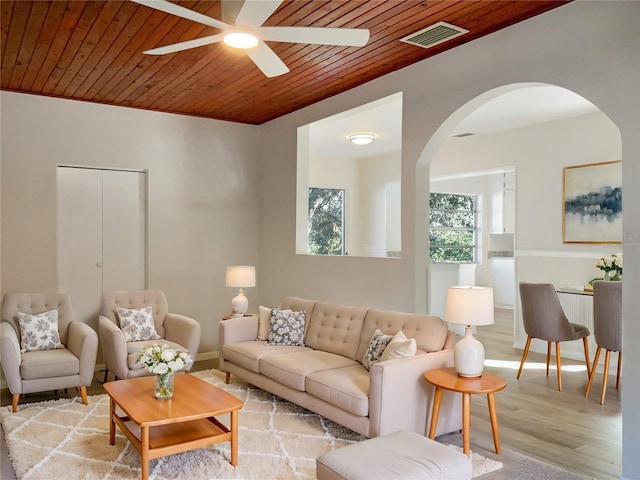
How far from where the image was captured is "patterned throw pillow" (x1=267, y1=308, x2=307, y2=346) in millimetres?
4691

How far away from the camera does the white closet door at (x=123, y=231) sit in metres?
5.67

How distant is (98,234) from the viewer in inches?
221

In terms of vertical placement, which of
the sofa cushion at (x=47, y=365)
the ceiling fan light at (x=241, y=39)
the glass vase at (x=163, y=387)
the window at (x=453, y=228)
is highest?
the ceiling fan light at (x=241, y=39)

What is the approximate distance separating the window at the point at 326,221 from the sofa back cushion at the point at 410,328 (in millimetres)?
4963

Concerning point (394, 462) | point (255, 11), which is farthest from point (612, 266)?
point (255, 11)

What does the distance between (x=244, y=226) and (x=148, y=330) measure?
1.91m

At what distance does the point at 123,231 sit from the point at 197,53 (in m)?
2.50

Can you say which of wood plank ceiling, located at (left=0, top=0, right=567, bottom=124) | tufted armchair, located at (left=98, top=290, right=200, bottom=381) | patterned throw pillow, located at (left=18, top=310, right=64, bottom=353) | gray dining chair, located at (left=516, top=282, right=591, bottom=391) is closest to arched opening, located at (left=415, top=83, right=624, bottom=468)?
gray dining chair, located at (left=516, top=282, right=591, bottom=391)

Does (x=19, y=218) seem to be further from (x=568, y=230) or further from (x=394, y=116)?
(x=568, y=230)

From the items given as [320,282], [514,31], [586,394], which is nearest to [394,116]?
[320,282]

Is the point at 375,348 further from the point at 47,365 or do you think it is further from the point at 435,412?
the point at 47,365

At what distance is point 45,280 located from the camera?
207 inches

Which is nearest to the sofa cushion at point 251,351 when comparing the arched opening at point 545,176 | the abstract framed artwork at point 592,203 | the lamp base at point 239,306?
the lamp base at point 239,306

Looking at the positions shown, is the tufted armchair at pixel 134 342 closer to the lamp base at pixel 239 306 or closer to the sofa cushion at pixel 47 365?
the sofa cushion at pixel 47 365
